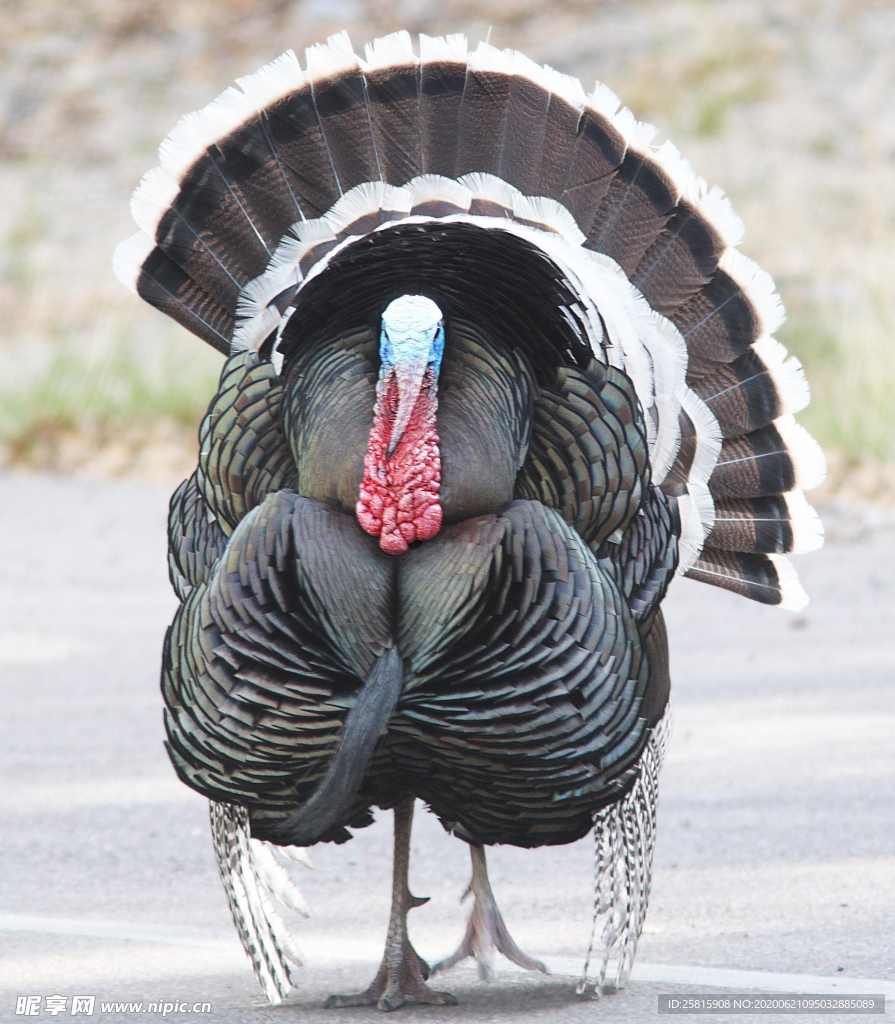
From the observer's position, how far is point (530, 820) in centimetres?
297

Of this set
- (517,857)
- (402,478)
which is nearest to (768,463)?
(517,857)

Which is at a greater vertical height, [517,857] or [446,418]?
[446,418]

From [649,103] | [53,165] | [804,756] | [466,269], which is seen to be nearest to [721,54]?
[649,103]

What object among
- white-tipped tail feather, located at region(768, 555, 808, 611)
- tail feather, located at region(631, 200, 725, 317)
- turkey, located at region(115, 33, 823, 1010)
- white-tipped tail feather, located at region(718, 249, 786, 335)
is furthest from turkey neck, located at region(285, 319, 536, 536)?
white-tipped tail feather, located at region(768, 555, 808, 611)

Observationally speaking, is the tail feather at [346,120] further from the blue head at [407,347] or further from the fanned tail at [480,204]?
the blue head at [407,347]

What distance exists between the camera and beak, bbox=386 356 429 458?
113 inches

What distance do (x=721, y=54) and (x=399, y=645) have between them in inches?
684

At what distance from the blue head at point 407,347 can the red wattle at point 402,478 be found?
0.02m

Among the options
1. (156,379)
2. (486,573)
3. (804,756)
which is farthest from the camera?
(156,379)

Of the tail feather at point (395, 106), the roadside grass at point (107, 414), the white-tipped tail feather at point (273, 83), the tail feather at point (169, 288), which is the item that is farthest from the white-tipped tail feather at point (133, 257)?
the roadside grass at point (107, 414)

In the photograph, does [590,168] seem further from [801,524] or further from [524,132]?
[801,524]

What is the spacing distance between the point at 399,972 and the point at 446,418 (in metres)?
1.24

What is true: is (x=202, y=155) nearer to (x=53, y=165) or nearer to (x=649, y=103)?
(x=649, y=103)

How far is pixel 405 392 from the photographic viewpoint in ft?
9.41
